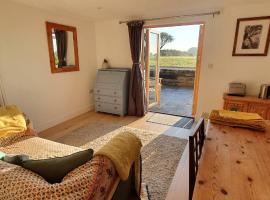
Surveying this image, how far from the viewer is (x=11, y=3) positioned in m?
2.59

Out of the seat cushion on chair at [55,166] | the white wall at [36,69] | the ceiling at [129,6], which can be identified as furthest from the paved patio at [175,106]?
the seat cushion on chair at [55,166]

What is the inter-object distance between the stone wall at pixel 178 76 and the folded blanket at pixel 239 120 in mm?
6126

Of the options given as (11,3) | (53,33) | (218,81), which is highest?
(11,3)

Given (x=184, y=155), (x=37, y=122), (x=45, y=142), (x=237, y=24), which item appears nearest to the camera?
(x=45, y=142)

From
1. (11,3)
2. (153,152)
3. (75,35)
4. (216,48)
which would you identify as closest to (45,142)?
(153,152)

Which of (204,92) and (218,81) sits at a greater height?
(218,81)

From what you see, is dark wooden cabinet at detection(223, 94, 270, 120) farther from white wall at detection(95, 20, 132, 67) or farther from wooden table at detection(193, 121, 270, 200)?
white wall at detection(95, 20, 132, 67)

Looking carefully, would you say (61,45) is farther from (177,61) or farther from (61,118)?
(177,61)

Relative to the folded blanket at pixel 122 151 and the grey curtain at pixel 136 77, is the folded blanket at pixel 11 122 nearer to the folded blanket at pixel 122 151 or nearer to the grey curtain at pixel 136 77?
the folded blanket at pixel 122 151

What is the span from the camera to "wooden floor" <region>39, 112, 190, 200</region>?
1825mm

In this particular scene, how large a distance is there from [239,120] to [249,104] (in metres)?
1.68

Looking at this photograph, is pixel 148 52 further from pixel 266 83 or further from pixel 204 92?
pixel 266 83

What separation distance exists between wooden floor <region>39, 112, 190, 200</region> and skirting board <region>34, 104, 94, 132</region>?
0.10 metres

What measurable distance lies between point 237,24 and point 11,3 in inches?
139
